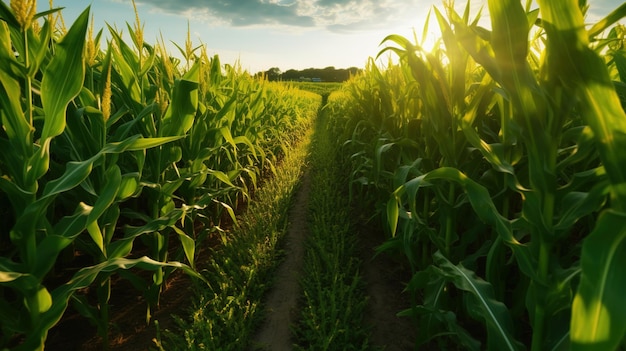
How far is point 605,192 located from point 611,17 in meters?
0.49

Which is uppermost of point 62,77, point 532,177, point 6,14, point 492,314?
point 6,14

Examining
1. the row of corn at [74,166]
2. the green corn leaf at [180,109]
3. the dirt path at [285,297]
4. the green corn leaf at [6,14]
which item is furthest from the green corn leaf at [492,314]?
the green corn leaf at [6,14]

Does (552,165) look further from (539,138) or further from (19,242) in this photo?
(19,242)

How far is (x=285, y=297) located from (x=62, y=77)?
204cm

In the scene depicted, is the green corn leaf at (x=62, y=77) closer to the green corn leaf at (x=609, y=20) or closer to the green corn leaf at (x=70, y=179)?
the green corn leaf at (x=70, y=179)

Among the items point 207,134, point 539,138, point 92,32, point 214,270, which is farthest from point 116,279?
point 539,138

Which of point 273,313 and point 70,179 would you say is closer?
point 70,179

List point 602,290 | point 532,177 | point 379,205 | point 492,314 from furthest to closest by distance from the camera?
point 379,205
point 492,314
point 532,177
point 602,290

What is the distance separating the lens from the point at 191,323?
2.44 metres

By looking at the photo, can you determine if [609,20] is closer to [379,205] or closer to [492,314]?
[492,314]

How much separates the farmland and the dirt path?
60 millimetres

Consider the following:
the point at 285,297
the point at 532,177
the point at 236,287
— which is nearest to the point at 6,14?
the point at 532,177

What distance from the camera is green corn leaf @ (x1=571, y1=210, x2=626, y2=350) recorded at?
0.70 metres

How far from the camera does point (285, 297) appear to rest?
2803 millimetres
